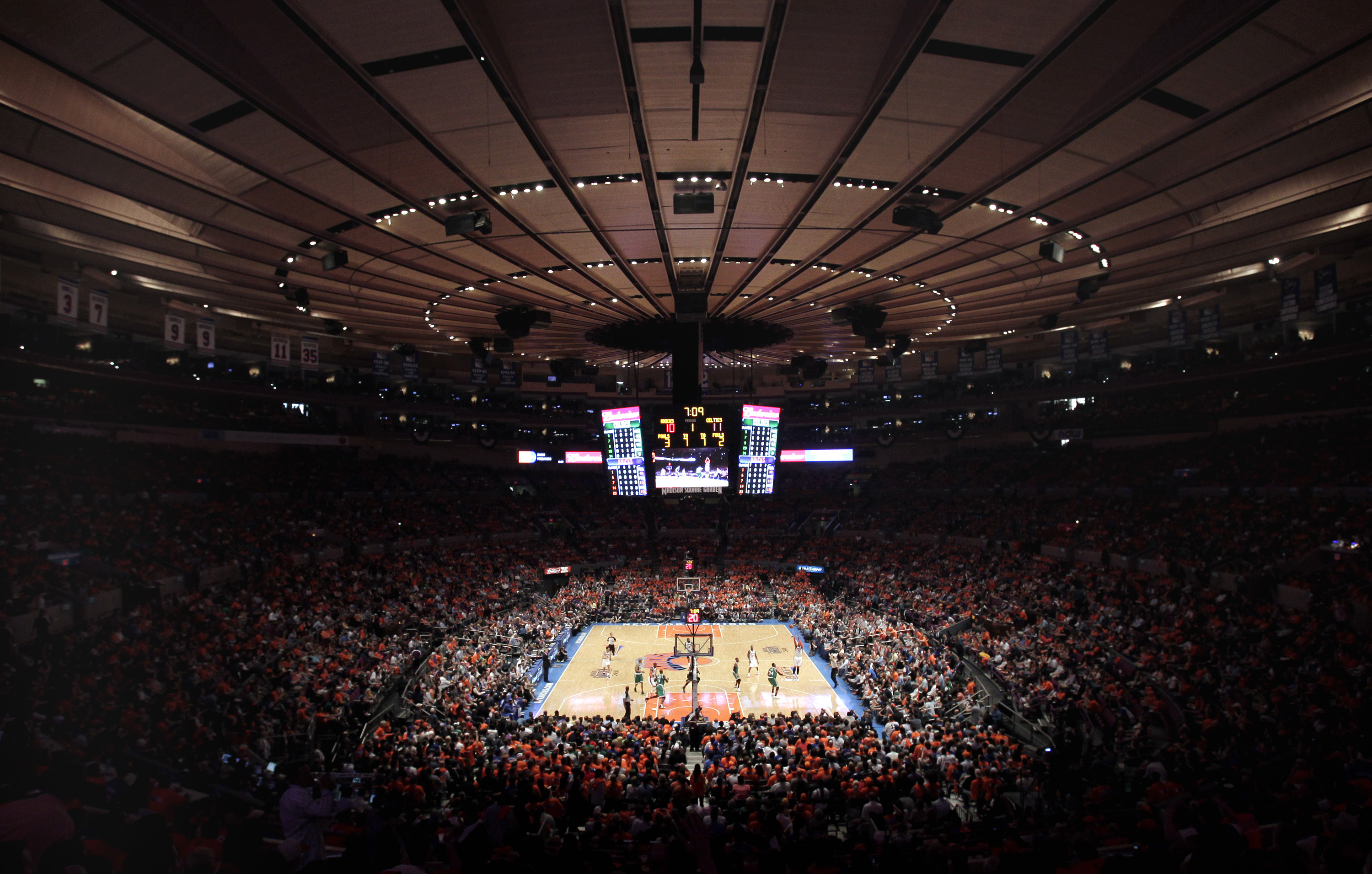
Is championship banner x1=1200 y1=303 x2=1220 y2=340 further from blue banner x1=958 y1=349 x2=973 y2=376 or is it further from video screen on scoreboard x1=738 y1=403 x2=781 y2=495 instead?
video screen on scoreboard x1=738 y1=403 x2=781 y2=495

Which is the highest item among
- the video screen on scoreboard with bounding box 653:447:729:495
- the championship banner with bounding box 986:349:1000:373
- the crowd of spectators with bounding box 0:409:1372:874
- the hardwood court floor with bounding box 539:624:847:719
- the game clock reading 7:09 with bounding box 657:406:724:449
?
the championship banner with bounding box 986:349:1000:373

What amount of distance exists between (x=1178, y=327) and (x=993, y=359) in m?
6.77

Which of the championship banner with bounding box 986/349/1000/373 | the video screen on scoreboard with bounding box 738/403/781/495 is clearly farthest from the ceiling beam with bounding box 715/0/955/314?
the championship banner with bounding box 986/349/1000/373

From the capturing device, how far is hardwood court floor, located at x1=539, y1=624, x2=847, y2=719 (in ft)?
86.5

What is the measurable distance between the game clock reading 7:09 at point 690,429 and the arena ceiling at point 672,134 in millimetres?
8691

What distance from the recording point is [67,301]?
16156 mm

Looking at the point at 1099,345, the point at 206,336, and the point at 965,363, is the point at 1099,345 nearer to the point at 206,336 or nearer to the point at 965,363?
the point at 965,363

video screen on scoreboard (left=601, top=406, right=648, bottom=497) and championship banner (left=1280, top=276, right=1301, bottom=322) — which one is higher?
championship banner (left=1280, top=276, right=1301, bottom=322)

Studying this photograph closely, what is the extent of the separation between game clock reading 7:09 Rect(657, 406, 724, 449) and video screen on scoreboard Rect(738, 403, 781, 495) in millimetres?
2221

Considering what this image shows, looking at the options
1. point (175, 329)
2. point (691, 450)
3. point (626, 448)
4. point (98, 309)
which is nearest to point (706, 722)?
point (691, 450)

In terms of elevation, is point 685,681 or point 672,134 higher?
point 672,134

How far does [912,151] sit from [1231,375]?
28.7 metres

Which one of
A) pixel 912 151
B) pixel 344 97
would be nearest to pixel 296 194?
pixel 344 97

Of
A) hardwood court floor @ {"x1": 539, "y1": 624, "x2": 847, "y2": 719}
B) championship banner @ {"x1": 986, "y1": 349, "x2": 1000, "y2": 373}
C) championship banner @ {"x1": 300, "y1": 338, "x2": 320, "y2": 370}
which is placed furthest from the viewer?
championship banner @ {"x1": 986, "y1": 349, "x2": 1000, "y2": 373}
